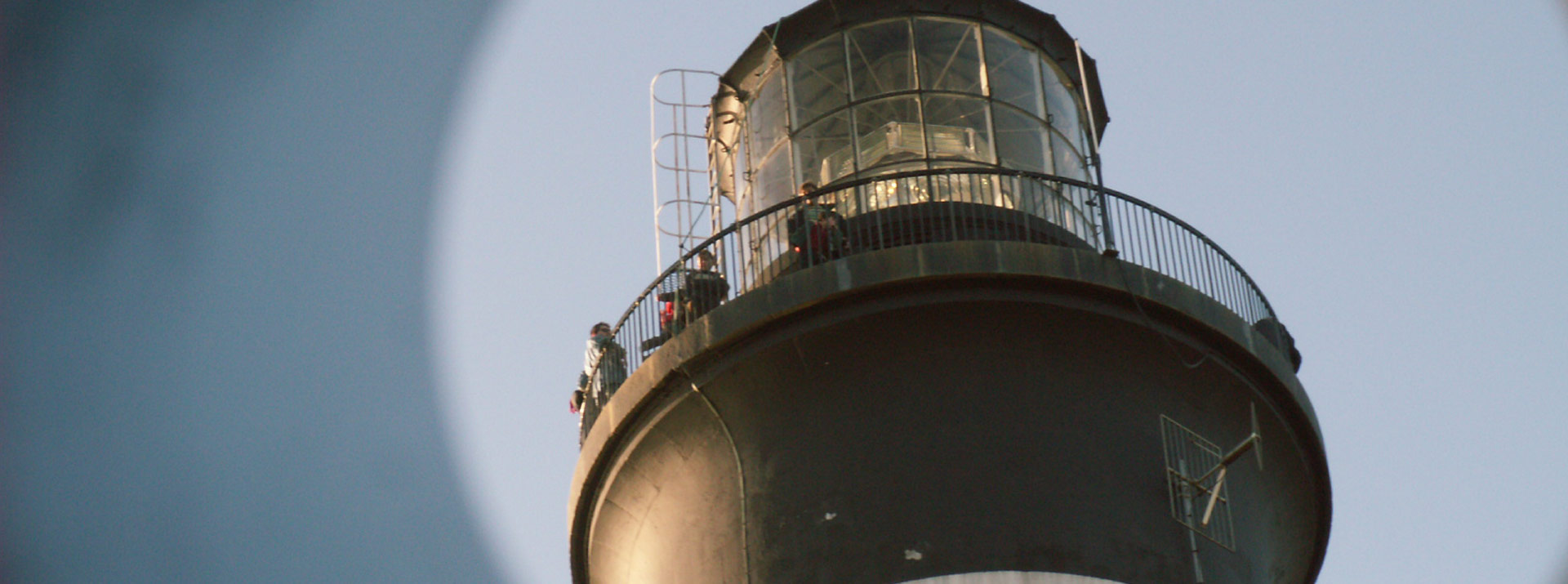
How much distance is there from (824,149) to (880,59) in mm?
1237

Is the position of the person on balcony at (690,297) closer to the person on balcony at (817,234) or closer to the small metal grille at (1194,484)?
the person on balcony at (817,234)

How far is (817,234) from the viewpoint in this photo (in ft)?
64.1

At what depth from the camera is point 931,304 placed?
18500 millimetres

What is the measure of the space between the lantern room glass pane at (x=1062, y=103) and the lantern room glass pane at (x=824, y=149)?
2.36 meters

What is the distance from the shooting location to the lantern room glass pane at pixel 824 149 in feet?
72.0

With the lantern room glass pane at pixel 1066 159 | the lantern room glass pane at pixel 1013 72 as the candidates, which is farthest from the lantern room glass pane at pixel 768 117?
the lantern room glass pane at pixel 1066 159

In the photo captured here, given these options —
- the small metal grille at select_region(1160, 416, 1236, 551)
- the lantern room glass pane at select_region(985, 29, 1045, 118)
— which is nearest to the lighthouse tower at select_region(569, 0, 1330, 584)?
the small metal grille at select_region(1160, 416, 1236, 551)

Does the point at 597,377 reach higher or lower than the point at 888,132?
lower

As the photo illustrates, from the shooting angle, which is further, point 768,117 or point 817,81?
point 768,117

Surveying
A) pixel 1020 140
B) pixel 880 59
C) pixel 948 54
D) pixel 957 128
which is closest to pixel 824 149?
pixel 880 59

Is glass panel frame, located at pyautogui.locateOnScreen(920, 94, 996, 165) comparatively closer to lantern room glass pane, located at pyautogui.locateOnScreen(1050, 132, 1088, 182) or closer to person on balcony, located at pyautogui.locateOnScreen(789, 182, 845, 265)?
lantern room glass pane, located at pyautogui.locateOnScreen(1050, 132, 1088, 182)

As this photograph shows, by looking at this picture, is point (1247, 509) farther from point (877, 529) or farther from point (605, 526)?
point (605, 526)

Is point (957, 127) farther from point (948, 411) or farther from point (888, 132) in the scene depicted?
point (948, 411)

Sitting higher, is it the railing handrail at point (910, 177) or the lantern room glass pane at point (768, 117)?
the lantern room glass pane at point (768, 117)
